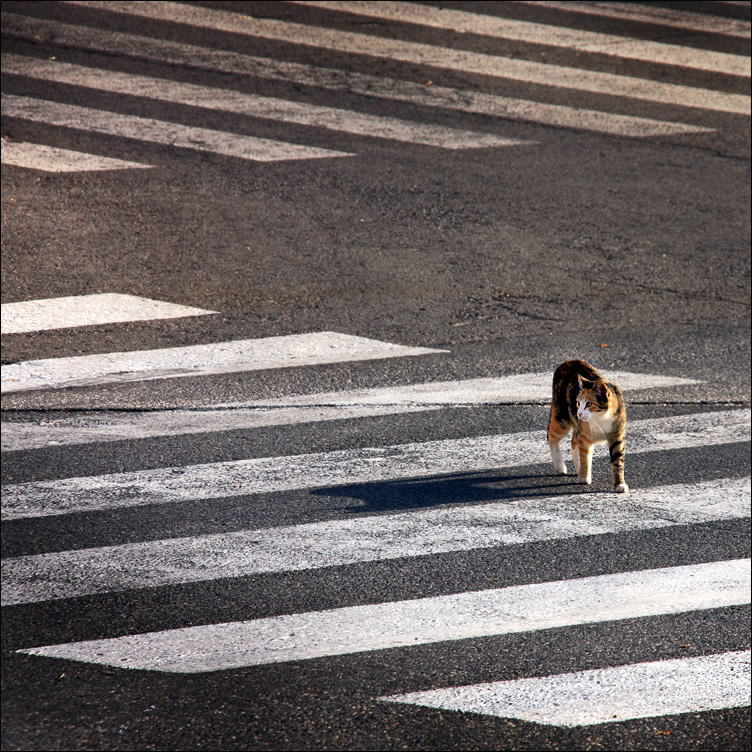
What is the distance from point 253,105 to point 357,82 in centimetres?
162

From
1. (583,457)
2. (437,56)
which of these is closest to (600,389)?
(583,457)

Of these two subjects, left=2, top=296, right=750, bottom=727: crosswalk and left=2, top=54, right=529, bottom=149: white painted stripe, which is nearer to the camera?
left=2, top=296, right=750, bottom=727: crosswalk

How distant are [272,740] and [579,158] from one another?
826cm

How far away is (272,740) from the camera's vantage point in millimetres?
4180

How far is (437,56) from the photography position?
1377cm

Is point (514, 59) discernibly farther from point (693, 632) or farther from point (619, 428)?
point (619, 428)

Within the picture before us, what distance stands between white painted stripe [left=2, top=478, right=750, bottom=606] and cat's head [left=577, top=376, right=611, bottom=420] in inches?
166

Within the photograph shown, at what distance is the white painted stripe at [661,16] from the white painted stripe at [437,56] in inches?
92.1

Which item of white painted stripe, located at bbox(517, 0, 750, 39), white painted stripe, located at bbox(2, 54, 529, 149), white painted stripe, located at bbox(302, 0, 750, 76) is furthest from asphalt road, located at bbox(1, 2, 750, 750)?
white painted stripe, located at bbox(517, 0, 750, 39)

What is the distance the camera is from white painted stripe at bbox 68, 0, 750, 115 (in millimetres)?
13086

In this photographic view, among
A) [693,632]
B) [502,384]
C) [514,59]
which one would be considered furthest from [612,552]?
[514,59]

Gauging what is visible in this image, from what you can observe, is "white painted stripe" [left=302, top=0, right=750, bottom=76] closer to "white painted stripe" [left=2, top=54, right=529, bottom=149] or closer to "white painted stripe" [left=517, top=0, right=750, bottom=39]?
"white painted stripe" [left=517, top=0, right=750, bottom=39]

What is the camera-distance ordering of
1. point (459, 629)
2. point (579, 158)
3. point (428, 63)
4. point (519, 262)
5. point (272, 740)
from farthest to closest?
1. point (428, 63)
2. point (579, 158)
3. point (519, 262)
4. point (459, 629)
5. point (272, 740)

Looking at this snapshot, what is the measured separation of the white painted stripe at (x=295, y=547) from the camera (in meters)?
4.97
